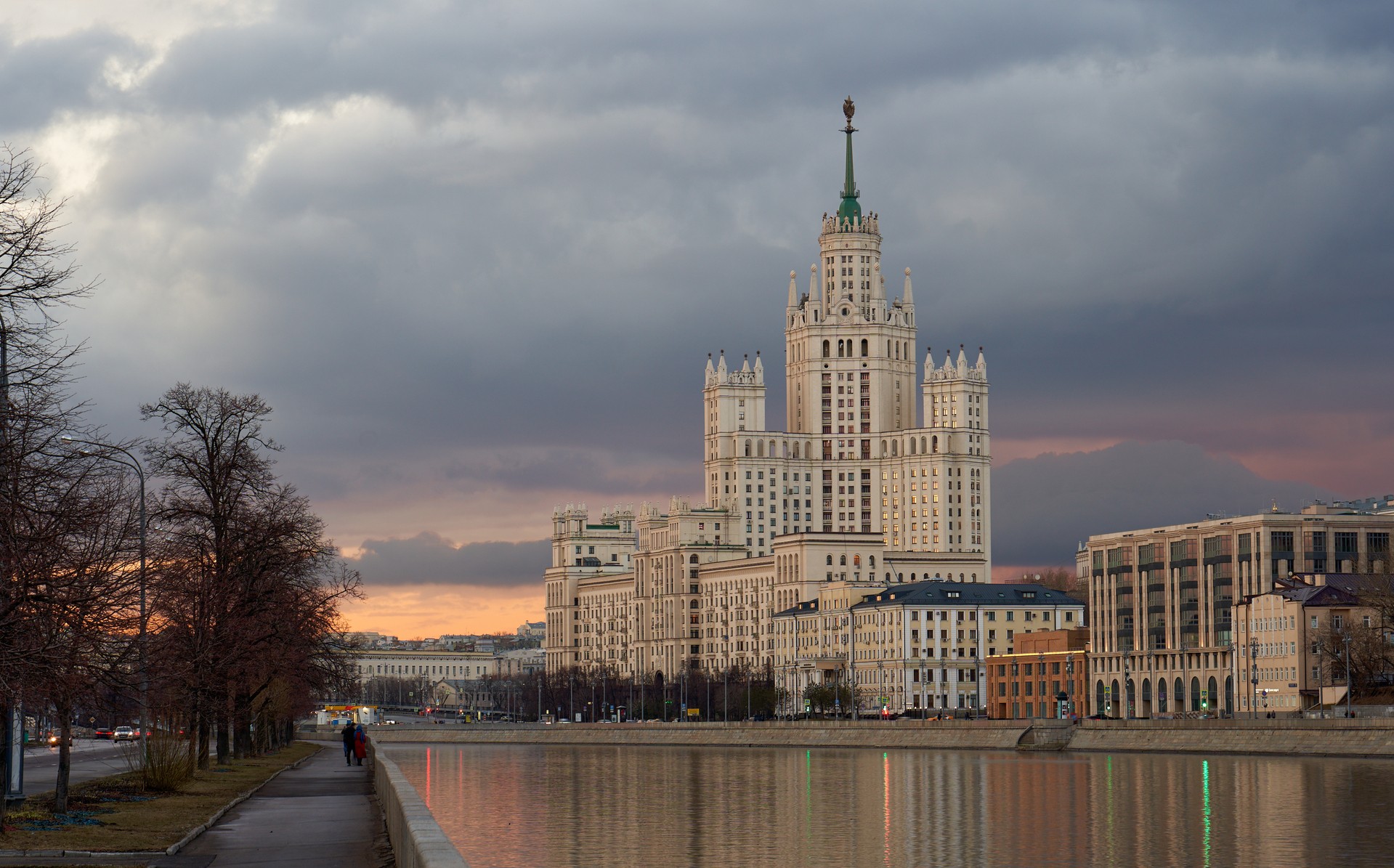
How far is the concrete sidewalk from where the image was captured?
35.4 m

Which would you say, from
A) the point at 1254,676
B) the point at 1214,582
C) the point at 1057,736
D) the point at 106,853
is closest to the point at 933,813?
the point at 106,853

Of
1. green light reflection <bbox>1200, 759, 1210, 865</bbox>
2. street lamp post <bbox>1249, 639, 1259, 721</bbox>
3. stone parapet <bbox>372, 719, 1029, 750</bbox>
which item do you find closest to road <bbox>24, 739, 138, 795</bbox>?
green light reflection <bbox>1200, 759, 1210, 865</bbox>

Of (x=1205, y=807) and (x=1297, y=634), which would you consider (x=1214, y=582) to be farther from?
(x=1205, y=807)

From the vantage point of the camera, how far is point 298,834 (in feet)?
137

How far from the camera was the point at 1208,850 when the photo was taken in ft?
153

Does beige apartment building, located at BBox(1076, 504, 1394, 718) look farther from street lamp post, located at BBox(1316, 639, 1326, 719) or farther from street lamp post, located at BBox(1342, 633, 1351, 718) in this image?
street lamp post, located at BBox(1342, 633, 1351, 718)

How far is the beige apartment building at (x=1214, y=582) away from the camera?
181 m

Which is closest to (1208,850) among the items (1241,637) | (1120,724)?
(1120,724)

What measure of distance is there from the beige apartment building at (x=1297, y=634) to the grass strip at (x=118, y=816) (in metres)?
119

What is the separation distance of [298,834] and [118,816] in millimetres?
4991

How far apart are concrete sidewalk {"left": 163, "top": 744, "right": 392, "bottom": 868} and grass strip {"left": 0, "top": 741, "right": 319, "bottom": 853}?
2.38ft

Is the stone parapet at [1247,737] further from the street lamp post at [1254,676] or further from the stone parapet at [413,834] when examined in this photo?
the stone parapet at [413,834]

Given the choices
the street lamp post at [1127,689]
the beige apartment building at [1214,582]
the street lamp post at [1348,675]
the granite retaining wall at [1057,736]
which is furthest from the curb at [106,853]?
the street lamp post at [1127,689]

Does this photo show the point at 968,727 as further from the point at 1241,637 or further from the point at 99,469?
the point at 99,469
